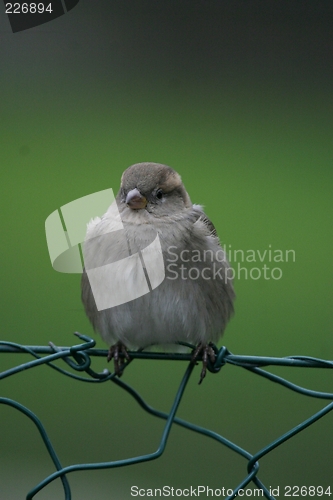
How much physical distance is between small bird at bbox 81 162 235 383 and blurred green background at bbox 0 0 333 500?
1.80 feet

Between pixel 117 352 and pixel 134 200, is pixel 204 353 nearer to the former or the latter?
pixel 117 352

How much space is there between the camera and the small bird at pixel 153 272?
8.03 ft

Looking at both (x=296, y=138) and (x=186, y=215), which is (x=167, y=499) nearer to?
(x=186, y=215)

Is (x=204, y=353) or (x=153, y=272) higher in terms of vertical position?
(x=153, y=272)

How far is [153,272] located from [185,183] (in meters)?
0.98

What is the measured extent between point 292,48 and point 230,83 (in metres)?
0.46

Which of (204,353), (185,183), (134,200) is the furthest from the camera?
(185,183)

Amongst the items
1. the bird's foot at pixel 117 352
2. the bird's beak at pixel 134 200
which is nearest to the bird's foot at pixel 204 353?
the bird's foot at pixel 117 352

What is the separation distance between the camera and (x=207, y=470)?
10.5 ft

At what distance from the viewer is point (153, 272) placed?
2.43 meters

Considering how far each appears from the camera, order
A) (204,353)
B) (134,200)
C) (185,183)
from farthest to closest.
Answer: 1. (185,183)
2. (134,200)
3. (204,353)

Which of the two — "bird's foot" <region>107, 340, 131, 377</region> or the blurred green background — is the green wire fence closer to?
"bird's foot" <region>107, 340, 131, 377</region>

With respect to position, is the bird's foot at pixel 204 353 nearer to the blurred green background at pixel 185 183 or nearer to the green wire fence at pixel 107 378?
the green wire fence at pixel 107 378

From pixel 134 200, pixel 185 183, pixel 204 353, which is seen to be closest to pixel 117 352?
pixel 204 353
